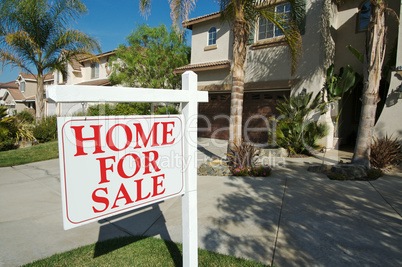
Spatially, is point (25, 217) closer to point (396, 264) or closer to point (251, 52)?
point (396, 264)

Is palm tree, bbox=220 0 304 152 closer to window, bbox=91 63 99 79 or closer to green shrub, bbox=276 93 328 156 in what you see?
green shrub, bbox=276 93 328 156

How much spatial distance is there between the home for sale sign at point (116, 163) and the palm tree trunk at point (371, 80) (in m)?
6.41

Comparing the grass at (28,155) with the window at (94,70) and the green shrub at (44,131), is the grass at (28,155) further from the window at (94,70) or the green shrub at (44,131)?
the window at (94,70)

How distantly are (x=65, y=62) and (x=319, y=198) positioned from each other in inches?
598

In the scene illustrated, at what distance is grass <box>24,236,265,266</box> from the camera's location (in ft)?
9.66

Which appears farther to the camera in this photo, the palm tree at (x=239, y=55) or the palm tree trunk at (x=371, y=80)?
the palm tree at (x=239, y=55)

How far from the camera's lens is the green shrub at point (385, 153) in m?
6.85

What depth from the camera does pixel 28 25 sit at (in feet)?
41.8

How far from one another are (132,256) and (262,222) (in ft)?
6.61

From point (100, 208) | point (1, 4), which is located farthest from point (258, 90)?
point (1, 4)

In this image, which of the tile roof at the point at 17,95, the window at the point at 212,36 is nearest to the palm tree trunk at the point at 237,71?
the window at the point at 212,36

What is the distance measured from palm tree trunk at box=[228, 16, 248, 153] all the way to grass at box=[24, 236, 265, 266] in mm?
4302

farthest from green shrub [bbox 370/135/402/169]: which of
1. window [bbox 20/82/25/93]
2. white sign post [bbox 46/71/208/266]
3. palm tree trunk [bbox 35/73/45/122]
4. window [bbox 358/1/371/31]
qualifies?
window [bbox 20/82/25/93]

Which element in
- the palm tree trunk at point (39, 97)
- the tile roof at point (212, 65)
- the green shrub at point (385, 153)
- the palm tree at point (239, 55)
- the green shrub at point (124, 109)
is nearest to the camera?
the green shrub at point (385, 153)
